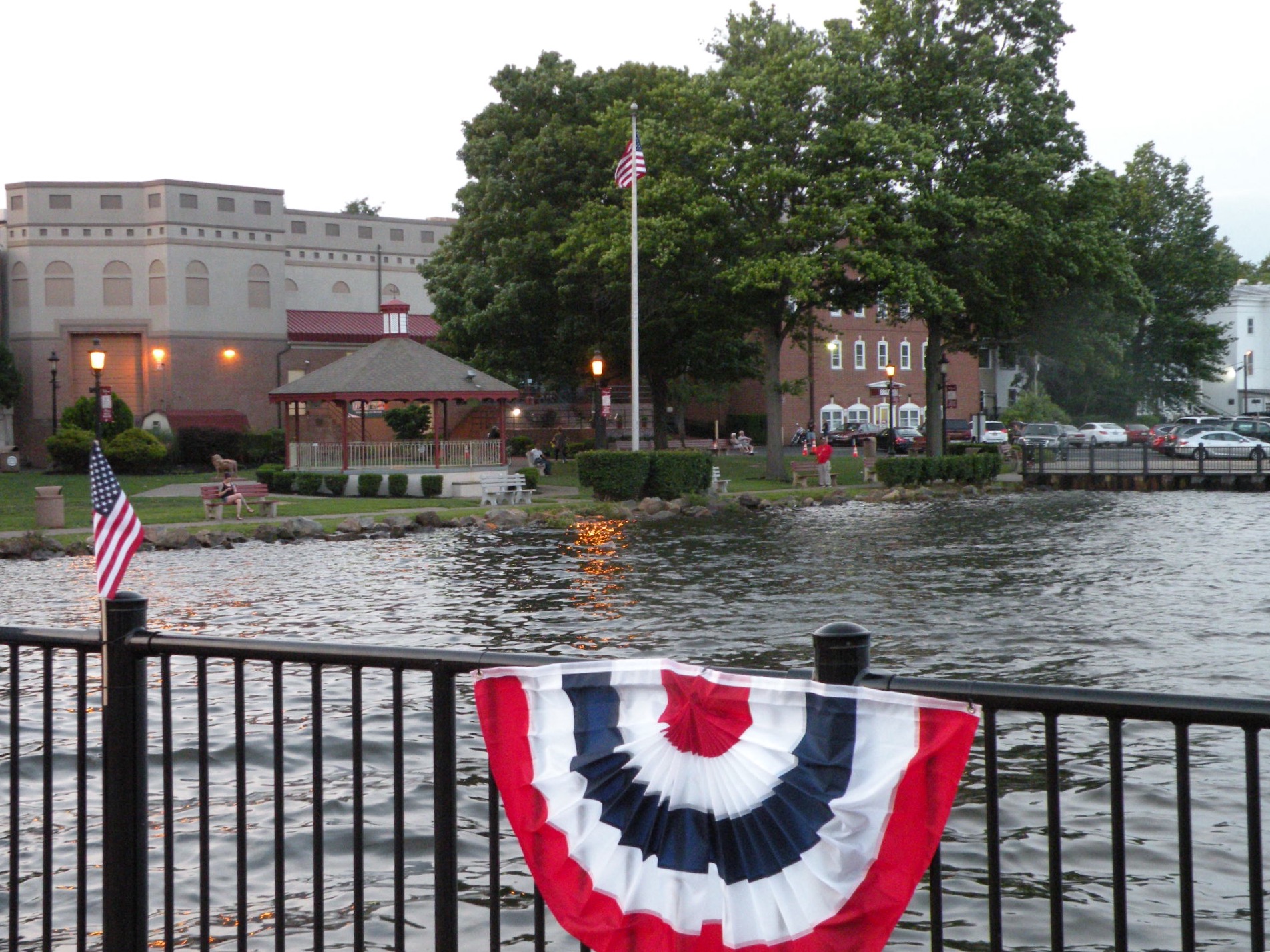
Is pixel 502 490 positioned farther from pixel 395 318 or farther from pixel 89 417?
pixel 89 417

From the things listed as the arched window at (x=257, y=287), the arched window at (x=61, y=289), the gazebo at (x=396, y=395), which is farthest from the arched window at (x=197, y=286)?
the gazebo at (x=396, y=395)

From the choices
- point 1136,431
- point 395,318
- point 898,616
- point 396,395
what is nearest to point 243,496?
point 396,395

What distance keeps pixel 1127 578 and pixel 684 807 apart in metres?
20.8

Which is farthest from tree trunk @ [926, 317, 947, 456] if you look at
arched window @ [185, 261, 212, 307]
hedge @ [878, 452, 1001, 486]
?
arched window @ [185, 261, 212, 307]

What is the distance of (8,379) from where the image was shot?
6325cm

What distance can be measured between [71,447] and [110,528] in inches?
2082

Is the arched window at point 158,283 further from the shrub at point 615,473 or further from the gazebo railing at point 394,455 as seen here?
the shrub at point 615,473

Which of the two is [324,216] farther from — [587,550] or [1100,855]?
[1100,855]

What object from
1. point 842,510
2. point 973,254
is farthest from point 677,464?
point 973,254

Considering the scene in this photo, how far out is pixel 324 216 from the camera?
74.9 meters

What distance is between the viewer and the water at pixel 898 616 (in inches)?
324

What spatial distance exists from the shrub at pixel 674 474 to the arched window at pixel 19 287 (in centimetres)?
3976

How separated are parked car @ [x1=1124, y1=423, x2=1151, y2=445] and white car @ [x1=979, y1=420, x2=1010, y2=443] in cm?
701

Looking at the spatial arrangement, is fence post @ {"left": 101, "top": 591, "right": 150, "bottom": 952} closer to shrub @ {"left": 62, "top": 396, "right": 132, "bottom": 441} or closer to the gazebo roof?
the gazebo roof
